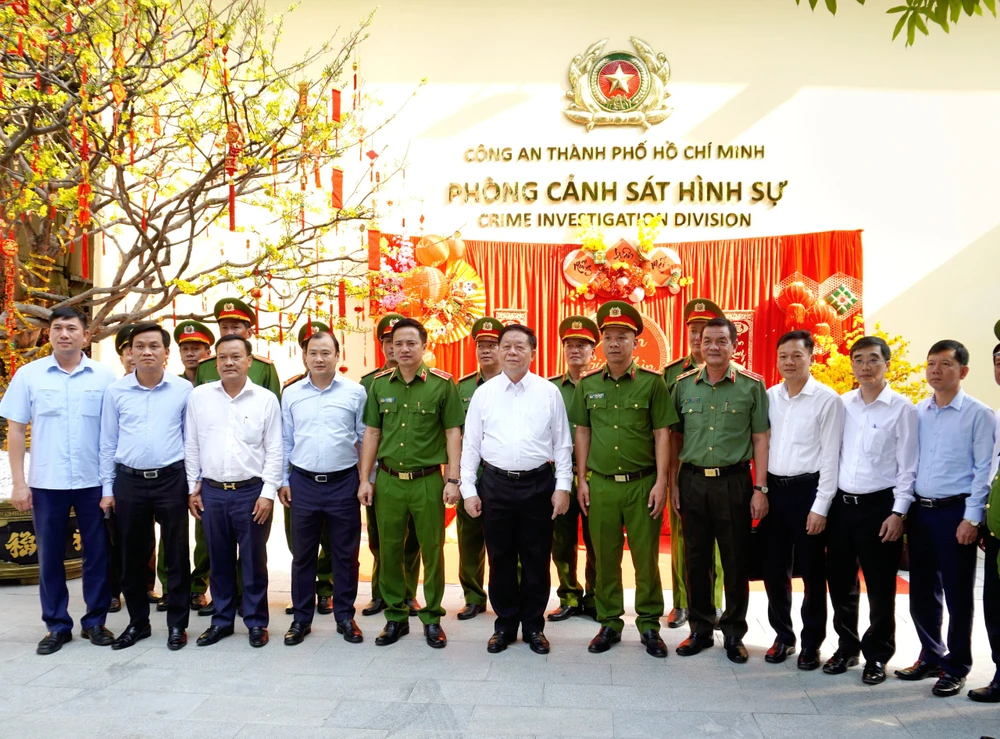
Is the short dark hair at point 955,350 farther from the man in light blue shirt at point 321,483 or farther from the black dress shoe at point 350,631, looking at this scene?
the black dress shoe at point 350,631

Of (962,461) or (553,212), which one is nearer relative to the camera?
(962,461)

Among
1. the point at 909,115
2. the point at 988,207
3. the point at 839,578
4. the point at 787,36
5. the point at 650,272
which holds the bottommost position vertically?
the point at 839,578

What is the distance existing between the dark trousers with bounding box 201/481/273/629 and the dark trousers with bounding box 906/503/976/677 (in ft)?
9.51

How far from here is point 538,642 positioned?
371 centimetres

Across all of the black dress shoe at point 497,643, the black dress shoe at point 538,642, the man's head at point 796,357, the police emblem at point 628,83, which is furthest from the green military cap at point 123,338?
the police emblem at point 628,83

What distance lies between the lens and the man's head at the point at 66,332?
3725 millimetres

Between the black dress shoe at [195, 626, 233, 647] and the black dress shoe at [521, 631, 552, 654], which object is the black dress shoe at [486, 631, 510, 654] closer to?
the black dress shoe at [521, 631, 552, 654]

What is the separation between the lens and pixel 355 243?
7980mm

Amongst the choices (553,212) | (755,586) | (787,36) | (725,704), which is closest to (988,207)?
(787,36)

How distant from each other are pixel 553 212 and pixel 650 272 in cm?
124

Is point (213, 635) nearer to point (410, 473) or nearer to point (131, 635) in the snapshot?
point (131, 635)

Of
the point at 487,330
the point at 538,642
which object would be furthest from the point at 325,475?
the point at 487,330

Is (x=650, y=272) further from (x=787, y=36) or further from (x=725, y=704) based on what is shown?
(x=725, y=704)

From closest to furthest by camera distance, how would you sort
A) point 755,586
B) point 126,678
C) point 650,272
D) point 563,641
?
point 126,678 < point 563,641 < point 755,586 < point 650,272
